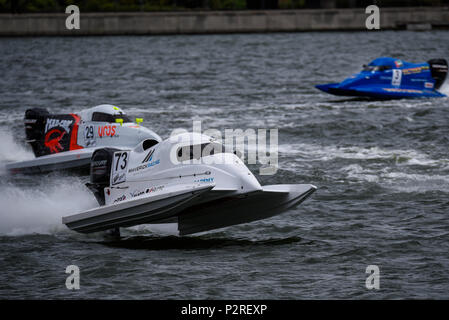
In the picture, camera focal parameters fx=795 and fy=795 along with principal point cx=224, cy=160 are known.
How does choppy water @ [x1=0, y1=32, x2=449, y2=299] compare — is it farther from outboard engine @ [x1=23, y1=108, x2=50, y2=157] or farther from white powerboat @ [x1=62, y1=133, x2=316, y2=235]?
outboard engine @ [x1=23, y1=108, x2=50, y2=157]

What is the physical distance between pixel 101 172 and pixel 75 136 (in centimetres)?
584

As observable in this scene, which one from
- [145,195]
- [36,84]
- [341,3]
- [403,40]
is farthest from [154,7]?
[145,195]

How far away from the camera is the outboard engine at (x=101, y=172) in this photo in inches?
552

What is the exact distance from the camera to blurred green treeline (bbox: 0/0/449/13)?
257 feet

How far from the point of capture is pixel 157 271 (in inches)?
469

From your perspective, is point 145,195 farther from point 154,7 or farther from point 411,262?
point 154,7

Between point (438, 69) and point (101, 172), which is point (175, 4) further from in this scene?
point (101, 172)

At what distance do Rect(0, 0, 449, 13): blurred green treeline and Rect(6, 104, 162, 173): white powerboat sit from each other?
5855cm

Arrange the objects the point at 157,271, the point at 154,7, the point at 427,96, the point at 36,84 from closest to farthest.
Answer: the point at 157,271 → the point at 427,96 → the point at 36,84 → the point at 154,7

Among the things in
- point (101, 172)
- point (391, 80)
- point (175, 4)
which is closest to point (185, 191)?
point (101, 172)

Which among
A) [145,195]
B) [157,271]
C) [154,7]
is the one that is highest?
[154,7]

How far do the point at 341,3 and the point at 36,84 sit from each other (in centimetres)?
5007

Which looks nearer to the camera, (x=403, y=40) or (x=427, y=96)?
(x=427, y=96)
